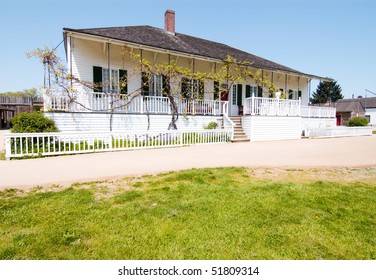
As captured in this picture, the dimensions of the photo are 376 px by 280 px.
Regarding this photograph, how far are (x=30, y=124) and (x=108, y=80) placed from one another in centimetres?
622

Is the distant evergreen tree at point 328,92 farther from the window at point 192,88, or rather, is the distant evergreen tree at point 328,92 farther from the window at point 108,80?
the window at point 108,80

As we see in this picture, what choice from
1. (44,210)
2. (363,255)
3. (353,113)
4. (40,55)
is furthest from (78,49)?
(353,113)

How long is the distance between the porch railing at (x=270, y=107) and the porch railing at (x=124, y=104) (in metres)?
2.42

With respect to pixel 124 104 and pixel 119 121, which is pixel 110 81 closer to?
pixel 124 104

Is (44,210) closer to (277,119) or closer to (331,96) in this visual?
(277,119)

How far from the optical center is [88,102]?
517 inches

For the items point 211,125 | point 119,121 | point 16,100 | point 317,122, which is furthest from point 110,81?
point 16,100

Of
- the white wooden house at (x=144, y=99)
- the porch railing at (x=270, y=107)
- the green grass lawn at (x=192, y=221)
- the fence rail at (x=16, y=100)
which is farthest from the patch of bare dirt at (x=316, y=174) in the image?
the fence rail at (x=16, y=100)

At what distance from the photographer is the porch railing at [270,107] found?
15805mm

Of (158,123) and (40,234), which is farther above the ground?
(158,123)

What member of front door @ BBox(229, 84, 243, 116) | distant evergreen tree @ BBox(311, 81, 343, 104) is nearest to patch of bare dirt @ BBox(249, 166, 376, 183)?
front door @ BBox(229, 84, 243, 116)

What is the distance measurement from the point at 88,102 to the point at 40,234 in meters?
11.3

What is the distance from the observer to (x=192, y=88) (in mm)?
16891
